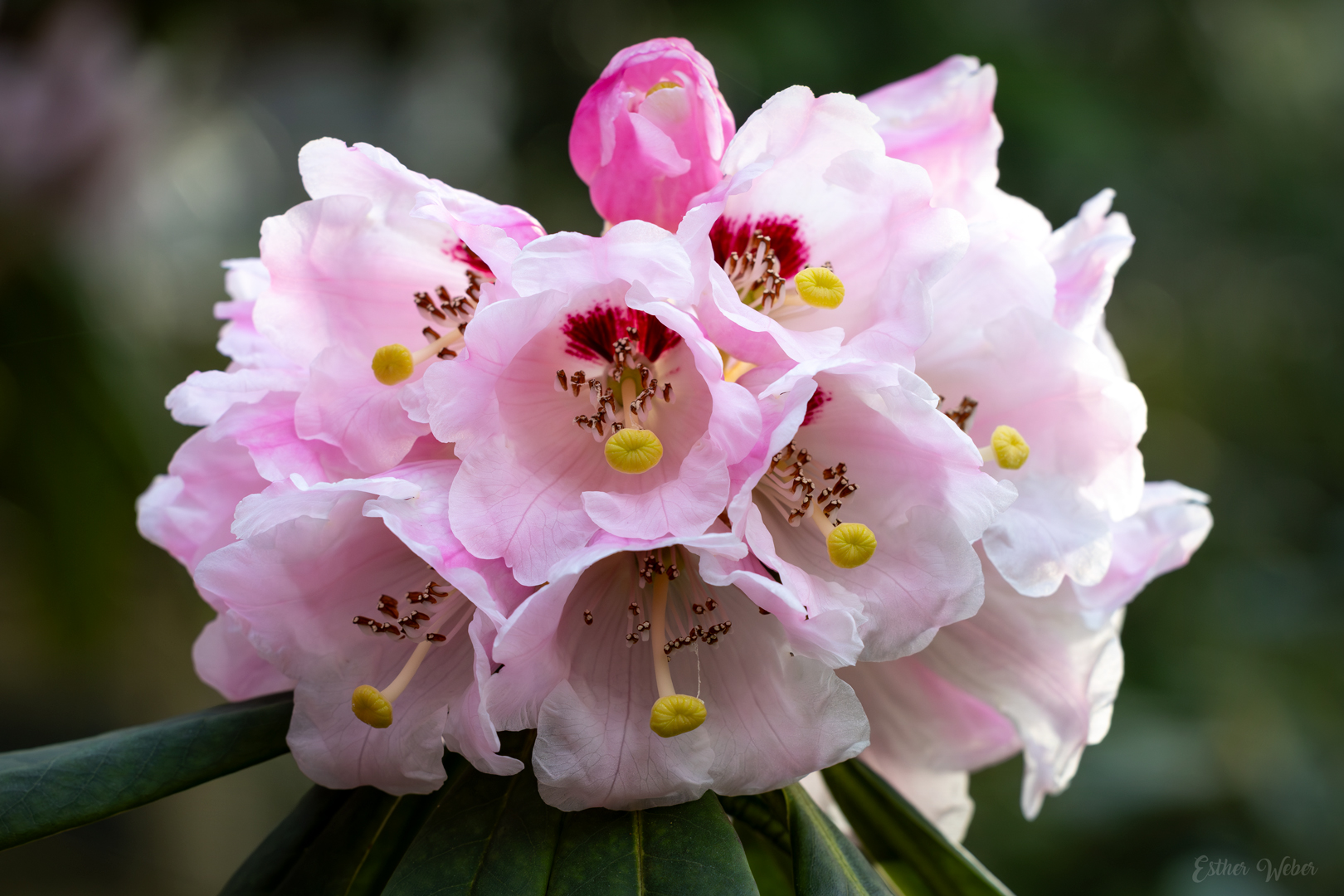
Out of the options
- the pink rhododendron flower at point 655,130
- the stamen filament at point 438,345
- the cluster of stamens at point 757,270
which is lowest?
the stamen filament at point 438,345

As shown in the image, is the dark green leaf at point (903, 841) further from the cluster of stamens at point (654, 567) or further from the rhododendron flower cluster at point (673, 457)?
the cluster of stamens at point (654, 567)

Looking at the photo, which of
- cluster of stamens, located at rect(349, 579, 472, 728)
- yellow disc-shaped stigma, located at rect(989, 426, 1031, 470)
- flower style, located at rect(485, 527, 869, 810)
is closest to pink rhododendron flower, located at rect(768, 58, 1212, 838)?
yellow disc-shaped stigma, located at rect(989, 426, 1031, 470)

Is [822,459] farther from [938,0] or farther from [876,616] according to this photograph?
[938,0]

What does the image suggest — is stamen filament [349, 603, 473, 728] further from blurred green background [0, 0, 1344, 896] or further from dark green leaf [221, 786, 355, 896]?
blurred green background [0, 0, 1344, 896]

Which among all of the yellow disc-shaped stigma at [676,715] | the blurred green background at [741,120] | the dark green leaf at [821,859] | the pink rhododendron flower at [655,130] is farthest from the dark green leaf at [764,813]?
the blurred green background at [741,120]

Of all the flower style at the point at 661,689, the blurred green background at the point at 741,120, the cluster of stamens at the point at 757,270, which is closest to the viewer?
the flower style at the point at 661,689
